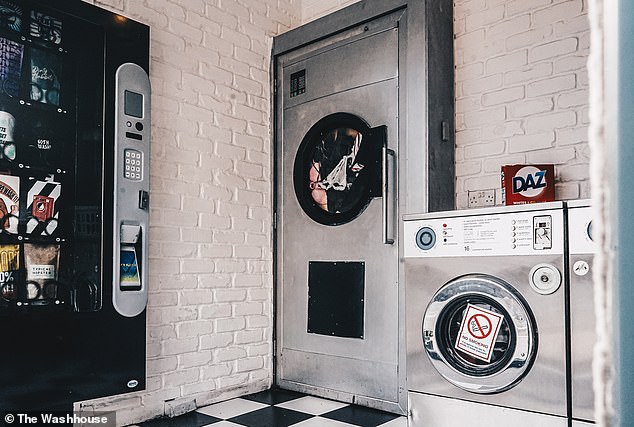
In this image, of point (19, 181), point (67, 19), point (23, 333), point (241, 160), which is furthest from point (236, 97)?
point (23, 333)

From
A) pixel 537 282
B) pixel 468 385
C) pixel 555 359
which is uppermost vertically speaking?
pixel 537 282

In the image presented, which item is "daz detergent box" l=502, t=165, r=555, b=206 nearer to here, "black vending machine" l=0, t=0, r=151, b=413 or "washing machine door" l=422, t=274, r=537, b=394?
"washing machine door" l=422, t=274, r=537, b=394

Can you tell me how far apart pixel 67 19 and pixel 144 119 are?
549 mm

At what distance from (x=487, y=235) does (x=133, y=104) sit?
1.75m

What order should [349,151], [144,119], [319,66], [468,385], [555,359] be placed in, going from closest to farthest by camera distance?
[555,359] < [468,385] < [144,119] < [349,151] < [319,66]

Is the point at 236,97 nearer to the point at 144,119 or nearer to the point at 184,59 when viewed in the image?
the point at 184,59

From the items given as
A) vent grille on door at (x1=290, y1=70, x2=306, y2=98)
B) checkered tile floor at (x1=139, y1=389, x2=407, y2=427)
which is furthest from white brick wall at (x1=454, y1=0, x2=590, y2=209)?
checkered tile floor at (x1=139, y1=389, x2=407, y2=427)

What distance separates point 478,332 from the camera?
2340 millimetres

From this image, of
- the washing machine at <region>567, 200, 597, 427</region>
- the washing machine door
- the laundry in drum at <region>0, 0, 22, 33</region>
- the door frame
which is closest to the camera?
A: the washing machine at <region>567, 200, 597, 427</region>

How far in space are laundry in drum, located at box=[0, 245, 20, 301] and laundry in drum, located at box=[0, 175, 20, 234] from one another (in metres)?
0.08

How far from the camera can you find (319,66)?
3564 mm

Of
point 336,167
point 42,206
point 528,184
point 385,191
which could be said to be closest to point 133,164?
point 42,206

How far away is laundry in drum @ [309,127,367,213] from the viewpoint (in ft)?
10.8

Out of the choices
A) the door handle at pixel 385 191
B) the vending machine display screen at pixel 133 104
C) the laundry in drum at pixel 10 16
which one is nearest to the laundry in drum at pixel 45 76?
the laundry in drum at pixel 10 16
